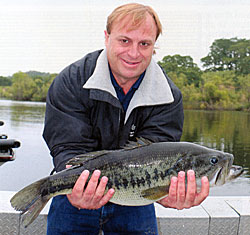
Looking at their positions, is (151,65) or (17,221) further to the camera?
(17,221)

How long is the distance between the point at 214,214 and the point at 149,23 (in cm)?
221

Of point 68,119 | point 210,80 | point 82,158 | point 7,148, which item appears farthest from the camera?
point 210,80

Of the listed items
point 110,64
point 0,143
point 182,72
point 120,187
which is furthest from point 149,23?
point 182,72

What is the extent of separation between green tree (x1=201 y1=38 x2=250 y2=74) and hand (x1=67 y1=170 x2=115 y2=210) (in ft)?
225

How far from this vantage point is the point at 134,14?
2.78 metres

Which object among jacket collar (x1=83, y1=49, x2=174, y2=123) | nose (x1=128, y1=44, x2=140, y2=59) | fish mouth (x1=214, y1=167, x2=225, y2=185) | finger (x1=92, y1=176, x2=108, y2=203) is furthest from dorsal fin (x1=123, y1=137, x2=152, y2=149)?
nose (x1=128, y1=44, x2=140, y2=59)

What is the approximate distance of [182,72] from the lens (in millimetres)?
62219

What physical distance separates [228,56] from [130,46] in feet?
253

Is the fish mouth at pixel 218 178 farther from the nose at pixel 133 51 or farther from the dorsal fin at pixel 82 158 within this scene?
the nose at pixel 133 51

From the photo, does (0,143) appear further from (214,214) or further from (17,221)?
(214,214)

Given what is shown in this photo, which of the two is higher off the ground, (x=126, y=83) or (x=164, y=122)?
(x=126, y=83)

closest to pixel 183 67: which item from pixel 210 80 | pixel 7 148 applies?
pixel 210 80

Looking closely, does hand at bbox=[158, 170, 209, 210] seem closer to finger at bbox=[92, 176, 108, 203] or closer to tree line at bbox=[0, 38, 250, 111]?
finger at bbox=[92, 176, 108, 203]

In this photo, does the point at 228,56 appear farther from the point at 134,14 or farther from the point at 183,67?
the point at 134,14
